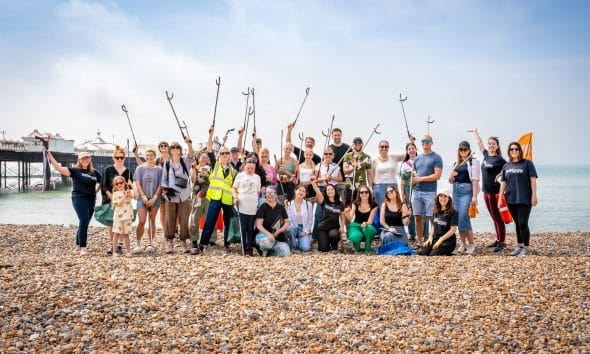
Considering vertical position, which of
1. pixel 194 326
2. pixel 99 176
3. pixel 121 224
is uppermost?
pixel 99 176

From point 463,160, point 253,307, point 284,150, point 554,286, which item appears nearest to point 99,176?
point 284,150

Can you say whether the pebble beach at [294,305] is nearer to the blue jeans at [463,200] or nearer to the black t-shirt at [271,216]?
the black t-shirt at [271,216]

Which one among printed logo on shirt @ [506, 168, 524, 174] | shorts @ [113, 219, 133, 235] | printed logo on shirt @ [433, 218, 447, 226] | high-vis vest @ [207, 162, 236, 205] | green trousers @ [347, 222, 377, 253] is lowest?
green trousers @ [347, 222, 377, 253]

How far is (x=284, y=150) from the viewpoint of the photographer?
357 inches

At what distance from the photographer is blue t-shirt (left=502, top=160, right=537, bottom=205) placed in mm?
7438

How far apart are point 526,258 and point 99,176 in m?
7.08

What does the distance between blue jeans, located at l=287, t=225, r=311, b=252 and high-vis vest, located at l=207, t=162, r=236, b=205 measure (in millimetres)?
1355

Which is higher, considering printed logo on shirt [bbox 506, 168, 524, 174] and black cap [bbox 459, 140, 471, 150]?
black cap [bbox 459, 140, 471, 150]

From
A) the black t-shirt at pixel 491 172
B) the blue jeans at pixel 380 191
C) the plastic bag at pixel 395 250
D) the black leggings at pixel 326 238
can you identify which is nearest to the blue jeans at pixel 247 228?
the black leggings at pixel 326 238

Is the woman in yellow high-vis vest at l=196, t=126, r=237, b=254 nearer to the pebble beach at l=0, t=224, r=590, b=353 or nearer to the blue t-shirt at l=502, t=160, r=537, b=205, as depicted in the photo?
the pebble beach at l=0, t=224, r=590, b=353

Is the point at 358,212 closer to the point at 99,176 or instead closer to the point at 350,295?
the point at 350,295

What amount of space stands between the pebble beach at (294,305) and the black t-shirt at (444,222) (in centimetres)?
113

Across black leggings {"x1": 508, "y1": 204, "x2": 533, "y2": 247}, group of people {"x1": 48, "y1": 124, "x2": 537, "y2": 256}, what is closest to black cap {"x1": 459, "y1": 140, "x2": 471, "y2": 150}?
group of people {"x1": 48, "y1": 124, "x2": 537, "y2": 256}

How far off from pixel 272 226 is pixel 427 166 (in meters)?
2.97
